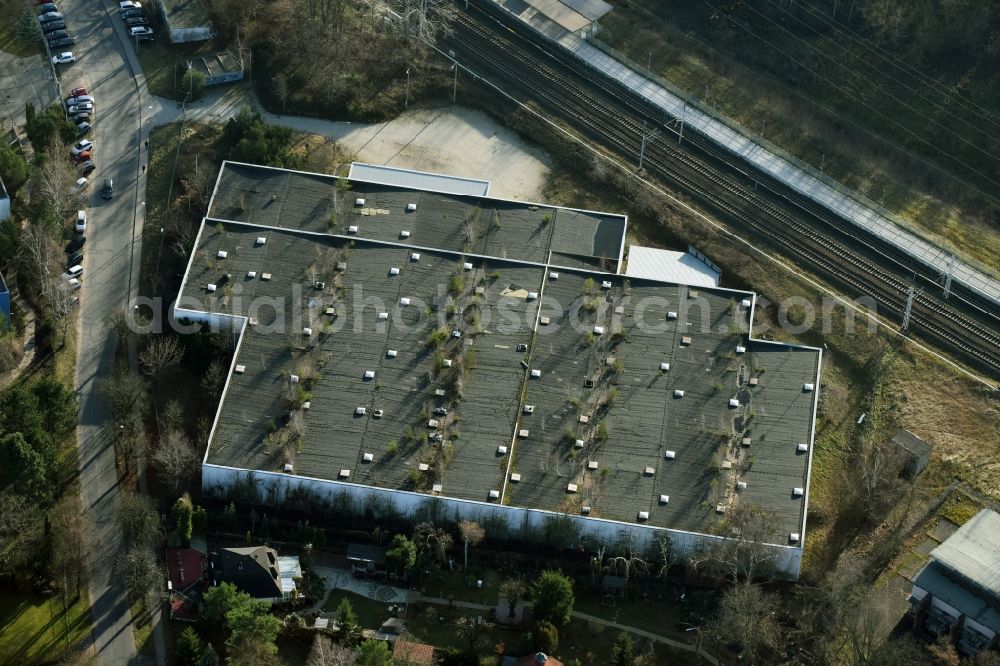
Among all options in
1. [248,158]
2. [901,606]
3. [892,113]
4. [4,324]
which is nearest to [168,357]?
[4,324]

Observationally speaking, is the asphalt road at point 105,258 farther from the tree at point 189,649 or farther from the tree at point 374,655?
the tree at point 374,655

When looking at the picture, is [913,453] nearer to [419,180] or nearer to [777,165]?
[777,165]

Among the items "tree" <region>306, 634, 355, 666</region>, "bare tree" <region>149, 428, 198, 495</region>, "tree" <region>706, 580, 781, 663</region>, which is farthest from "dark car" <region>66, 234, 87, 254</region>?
"tree" <region>706, 580, 781, 663</region>

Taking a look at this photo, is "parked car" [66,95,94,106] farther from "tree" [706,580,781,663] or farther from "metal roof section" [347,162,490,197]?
"tree" [706,580,781,663]

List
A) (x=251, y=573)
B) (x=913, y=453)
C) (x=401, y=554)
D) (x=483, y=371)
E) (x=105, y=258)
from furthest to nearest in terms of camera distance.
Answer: (x=105, y=258) < (x=483, y=371) < (x=913, y=453) < (x=401, y=554) < (x=251, y=573)

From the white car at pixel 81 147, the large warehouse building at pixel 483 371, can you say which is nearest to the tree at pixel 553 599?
the large warehouse building at pixel 483 371

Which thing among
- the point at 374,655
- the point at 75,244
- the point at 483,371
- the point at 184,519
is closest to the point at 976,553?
the point at 483,371

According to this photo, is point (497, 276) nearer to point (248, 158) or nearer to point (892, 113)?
point (248, 158)
